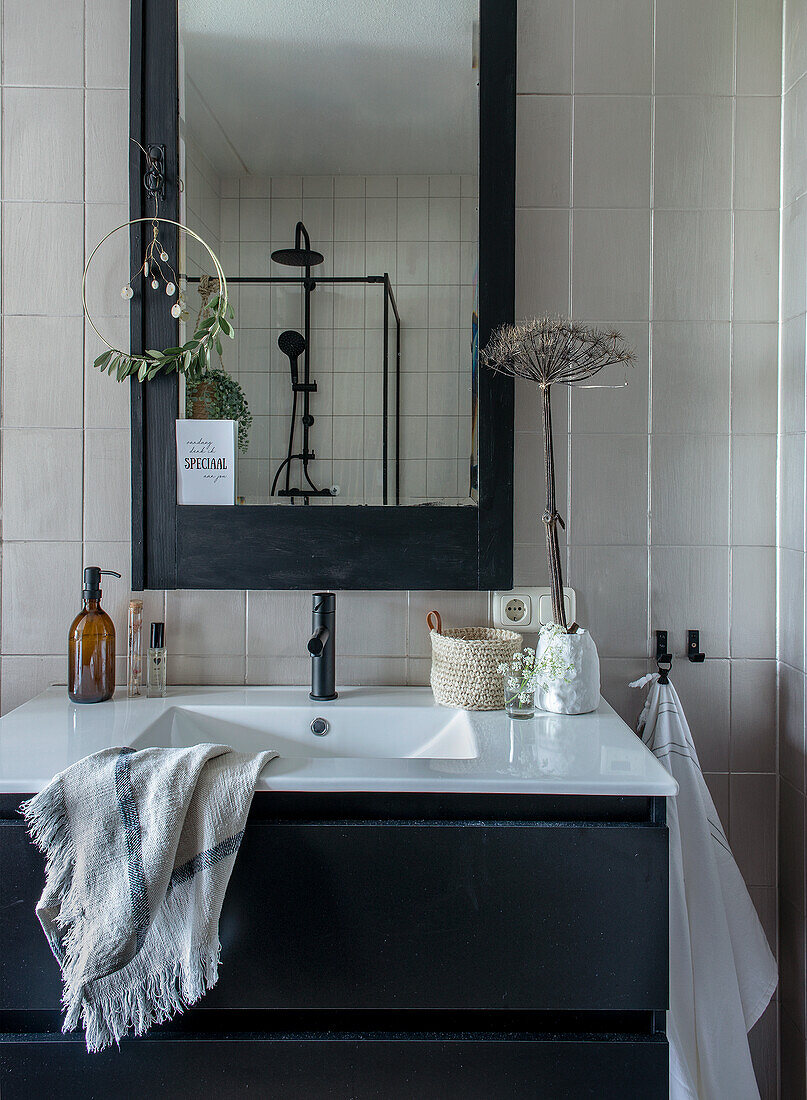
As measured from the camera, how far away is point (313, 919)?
0.94m

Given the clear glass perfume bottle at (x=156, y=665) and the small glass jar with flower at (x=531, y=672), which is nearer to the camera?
the small glass jar with flower at (x=531, y=672)

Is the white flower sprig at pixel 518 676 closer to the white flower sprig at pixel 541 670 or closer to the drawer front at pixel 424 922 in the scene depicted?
the white flower sprig at pixel 541 670

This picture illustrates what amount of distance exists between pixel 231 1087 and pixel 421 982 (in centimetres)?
26

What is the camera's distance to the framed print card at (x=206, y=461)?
1347 millimetres

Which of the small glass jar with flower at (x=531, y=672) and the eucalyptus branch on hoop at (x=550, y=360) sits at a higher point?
the eucalyptus branch on hoop at (x=550, y=360)

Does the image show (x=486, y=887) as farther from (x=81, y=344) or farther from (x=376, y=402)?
(x=81, y=344)

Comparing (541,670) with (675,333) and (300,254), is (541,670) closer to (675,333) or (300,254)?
(675,333)

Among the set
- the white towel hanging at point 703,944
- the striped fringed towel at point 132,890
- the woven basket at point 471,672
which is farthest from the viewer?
the woven basket at point 471,672

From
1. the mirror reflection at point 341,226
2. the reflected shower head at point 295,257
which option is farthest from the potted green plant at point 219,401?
the reflected shower head at point 295,257

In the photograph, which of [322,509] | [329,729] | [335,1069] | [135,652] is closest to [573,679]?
[329,729]

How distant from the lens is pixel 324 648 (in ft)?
4.25

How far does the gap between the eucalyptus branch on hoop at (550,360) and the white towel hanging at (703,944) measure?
0.91ft

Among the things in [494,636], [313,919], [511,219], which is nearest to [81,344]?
[511,219]

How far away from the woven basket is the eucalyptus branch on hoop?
112 millimetres
